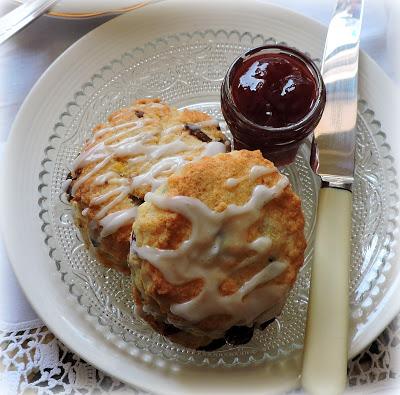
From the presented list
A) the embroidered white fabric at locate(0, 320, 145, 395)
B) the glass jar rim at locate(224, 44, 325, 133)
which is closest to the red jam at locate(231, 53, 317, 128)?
the glass jar rim at locate(224, 44, 325, 133)

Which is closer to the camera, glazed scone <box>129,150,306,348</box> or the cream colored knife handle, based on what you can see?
glazed scone <box>129,150,306,348</box>

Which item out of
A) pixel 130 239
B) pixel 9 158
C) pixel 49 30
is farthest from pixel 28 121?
pixel 130 239

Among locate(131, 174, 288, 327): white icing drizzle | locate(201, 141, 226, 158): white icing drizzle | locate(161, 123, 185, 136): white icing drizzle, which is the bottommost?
locate(131, 174, 288, 327): white icing drizzle

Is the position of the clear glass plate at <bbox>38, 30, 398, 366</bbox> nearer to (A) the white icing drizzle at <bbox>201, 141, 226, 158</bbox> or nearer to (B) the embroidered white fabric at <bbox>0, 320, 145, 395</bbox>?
(B) the embroidered white fabric at <bbox>0, 320, 145, 395</bbox>

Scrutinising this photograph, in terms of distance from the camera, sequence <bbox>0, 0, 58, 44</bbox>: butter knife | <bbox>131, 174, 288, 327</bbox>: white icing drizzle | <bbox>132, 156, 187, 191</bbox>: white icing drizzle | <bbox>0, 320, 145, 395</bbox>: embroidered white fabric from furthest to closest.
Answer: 1. <bbox>0, 0, 58, 44</bbox>: butter knife
2. <bbox>0, 320, 145, 395</bbox>: embroidered white fabric
3. <bbox>132, 156, 187, 191</bbox>: white icing drizzle
4. <bbox>131, 174, 288, 327</bbox>: white icing drizzle

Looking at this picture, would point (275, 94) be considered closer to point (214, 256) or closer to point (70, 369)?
point (214, 256)

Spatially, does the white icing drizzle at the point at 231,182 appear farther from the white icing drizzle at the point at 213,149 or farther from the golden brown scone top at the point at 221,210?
the white icing drizzle at the point at 213,149
